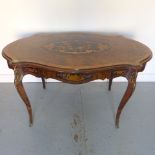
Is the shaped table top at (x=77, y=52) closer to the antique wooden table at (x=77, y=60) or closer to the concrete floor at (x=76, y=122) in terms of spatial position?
the antique wooden table at (x=77, y=60)

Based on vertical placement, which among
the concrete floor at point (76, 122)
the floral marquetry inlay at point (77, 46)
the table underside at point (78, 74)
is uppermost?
the floral marquetry inlay at point (77, 46)

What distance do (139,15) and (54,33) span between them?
0.81 metres

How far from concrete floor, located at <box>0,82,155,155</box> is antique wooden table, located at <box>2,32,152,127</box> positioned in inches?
5.2

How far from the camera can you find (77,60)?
4.38 ft

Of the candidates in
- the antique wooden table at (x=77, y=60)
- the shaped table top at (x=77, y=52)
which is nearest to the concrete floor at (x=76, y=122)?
the antique wooden table at (x=77, y=60)

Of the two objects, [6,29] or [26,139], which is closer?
[26,139]

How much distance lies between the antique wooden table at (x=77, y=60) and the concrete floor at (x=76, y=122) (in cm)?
13

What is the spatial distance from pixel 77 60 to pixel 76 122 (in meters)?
0.60

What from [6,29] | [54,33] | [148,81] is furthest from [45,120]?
[148,81]

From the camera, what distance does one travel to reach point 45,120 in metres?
1.73

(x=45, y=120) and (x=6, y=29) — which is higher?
(x=6, y=29)

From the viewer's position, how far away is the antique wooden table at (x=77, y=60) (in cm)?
129

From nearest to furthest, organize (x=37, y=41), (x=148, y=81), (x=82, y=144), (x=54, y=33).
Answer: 1. (x=82, y=144)
2. (x=37, y=41)
3. (x=54, y=33)
4. (x=148, y=81)

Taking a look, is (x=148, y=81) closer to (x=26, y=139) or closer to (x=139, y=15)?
(x=139, y=15)
